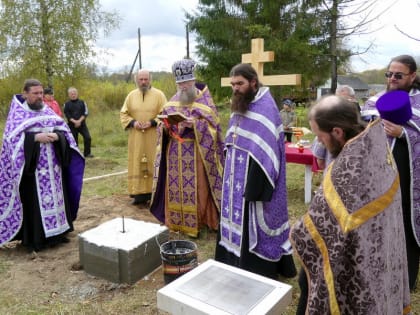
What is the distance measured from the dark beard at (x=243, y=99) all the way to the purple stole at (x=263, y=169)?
0.15 feet

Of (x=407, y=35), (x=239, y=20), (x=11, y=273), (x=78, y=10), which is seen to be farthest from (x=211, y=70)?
(x=11, y=273)

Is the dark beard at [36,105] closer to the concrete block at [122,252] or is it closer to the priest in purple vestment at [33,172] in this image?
the priest in purple vestment at [33,172]

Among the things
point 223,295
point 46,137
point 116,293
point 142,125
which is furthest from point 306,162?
point 223,295

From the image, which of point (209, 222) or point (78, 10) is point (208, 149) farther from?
point (78, 10)

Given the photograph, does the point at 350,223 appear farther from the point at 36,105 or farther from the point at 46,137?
the point at 36,105

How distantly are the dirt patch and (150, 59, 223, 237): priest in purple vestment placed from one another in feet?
3.43

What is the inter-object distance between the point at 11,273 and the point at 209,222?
2256 millimetres

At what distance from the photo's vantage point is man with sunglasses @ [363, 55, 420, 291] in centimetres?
300

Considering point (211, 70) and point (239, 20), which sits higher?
point (239, 20)

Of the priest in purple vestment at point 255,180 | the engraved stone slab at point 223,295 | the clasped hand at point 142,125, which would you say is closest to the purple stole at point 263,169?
the priest in purple vestment at point 255,180

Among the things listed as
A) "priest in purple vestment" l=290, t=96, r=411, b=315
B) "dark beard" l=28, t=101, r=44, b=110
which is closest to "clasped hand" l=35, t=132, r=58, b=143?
"dark beard" l=28, t=101, r=44, b=110

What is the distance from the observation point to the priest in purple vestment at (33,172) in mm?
4230

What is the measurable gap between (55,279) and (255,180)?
2228mm

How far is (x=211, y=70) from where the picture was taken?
49.2 feet
